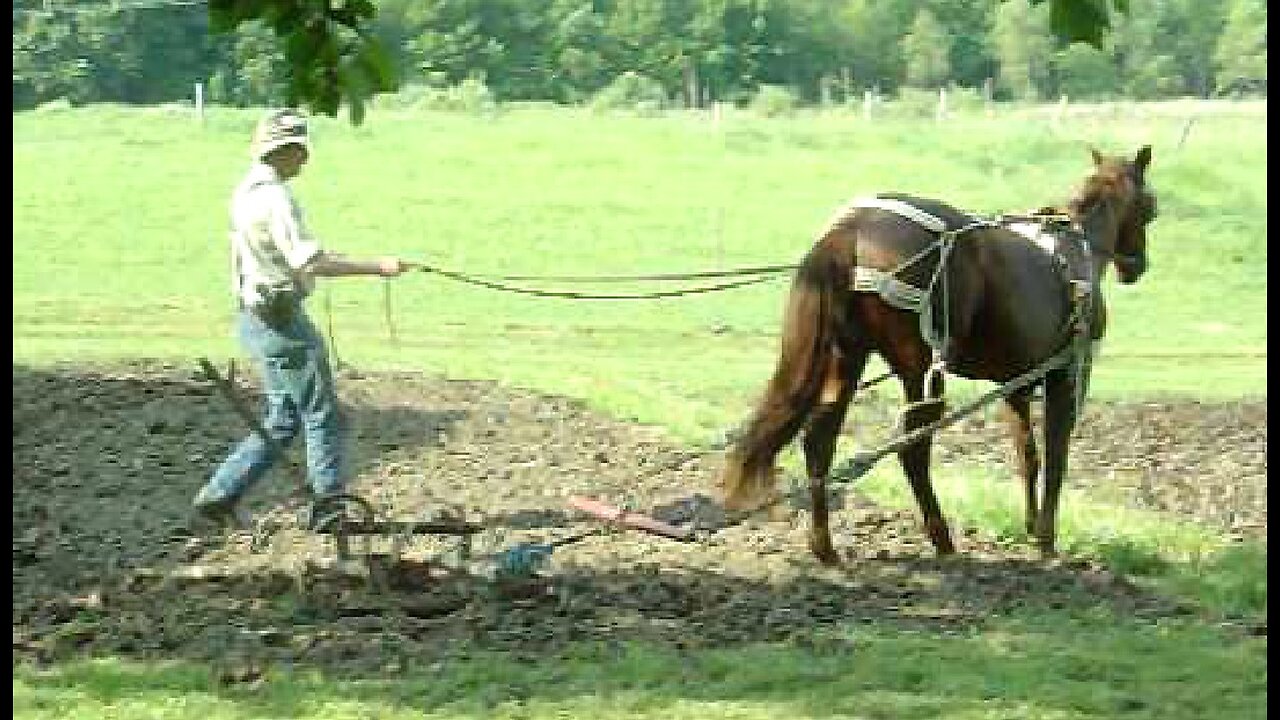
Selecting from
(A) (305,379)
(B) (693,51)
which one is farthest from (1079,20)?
(B) (693,51)

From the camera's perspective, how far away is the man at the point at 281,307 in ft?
29.5

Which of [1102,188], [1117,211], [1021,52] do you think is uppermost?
[1102,188]

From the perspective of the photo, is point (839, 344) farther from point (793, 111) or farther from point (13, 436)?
point (793, 111)

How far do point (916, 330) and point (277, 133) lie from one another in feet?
8.14

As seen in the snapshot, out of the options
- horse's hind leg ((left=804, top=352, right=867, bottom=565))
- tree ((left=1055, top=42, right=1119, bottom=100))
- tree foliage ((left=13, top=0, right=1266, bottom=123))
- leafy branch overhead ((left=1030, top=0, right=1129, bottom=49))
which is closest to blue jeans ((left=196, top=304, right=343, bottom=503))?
horse's hind leg ((left=804, top=352, right=867, bottom=565))

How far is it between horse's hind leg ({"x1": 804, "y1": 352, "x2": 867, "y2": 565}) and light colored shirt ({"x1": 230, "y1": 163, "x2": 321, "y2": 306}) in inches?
77.4

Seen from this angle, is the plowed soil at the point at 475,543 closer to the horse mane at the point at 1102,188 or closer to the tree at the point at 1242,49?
the horse mane at the point at 1102,188

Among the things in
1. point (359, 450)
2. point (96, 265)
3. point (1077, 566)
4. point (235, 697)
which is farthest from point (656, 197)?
point (235, 697)

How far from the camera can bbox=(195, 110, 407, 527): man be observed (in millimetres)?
8992

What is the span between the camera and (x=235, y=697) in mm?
7008

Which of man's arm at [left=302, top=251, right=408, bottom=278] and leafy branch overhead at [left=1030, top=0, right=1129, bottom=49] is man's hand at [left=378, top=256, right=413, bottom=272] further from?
leafy branch overhead at [left=1030, top=0, right=1129, bottom=49]

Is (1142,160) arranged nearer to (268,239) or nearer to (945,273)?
(945,273)

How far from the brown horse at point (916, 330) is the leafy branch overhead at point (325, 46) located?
2381 mm

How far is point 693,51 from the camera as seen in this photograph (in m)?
52.8
